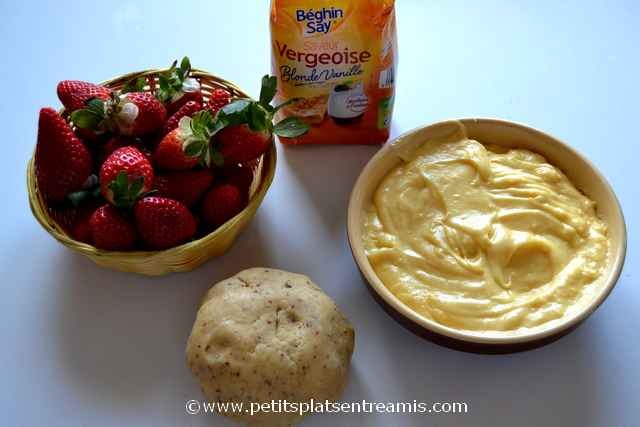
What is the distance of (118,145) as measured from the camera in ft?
3.66

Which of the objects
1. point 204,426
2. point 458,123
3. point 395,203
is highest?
point 458,123

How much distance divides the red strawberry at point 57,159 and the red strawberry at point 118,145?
0.04m

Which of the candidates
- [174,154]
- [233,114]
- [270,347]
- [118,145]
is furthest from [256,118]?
[270,347]

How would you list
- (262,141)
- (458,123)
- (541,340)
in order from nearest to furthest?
(541,340), (262,141), (458,123)

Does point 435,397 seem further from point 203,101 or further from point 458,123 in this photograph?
point 203,101

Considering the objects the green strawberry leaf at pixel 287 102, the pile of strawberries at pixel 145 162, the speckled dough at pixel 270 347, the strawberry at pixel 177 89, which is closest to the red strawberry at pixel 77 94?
the pile of strawberries at pixel 145 162

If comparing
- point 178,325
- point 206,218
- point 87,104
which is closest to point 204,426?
point 178,325

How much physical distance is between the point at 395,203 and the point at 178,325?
47cm

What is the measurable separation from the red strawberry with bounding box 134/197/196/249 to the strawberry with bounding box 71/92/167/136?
17 cm

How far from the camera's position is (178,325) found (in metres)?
1.11

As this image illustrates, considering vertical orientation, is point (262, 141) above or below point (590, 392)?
above

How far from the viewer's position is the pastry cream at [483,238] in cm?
102

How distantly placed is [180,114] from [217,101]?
77 mm

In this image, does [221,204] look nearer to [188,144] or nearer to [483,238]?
[188,144]
